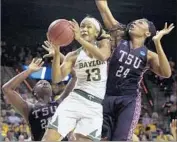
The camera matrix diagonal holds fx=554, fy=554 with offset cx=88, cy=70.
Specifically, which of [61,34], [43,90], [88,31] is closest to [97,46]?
[88,31]

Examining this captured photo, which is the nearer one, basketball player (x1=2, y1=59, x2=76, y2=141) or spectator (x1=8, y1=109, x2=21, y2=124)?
basketball player (x1=2, y1=59, x2=76, y2=141)

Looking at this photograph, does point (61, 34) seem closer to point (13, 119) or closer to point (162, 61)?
point (162, 61)

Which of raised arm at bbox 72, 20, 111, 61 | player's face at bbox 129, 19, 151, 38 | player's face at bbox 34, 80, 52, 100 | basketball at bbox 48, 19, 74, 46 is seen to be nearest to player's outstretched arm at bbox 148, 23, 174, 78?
player's face at bbox 129, 19, 151, 38

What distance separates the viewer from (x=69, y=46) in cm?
364

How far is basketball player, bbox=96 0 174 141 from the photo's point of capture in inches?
123

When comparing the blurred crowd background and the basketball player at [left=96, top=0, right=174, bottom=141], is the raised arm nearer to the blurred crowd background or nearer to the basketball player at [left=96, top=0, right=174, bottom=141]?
the basketball player at [left=96, top=0, right=174, bottom=141]

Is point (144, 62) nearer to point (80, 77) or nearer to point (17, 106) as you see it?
point (80, 77)

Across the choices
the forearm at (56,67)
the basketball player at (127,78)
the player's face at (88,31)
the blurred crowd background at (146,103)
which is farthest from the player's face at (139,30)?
the blurred crowd background at (146,103)

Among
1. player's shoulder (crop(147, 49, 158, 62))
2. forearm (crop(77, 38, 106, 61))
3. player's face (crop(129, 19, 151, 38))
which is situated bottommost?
player's shoulder (crop(147, 49, 158, 62))

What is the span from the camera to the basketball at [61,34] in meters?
3.05

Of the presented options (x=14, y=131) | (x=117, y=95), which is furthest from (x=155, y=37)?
(x=14, y=131)

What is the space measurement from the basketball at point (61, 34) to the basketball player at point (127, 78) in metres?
0.31

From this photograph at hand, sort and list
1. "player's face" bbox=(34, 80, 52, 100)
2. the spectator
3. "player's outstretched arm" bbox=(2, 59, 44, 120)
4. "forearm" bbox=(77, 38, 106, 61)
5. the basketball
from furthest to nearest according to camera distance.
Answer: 1. the spectator
2. "player's face" bbox=(34, 80, 52, 100)
3. "player's outstretched arm" bbox=(2, 59, 44, 120)
4. the basketball
5. "forearm" bbox=(77, 38, 106, 61)

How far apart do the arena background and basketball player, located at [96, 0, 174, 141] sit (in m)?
0.45
